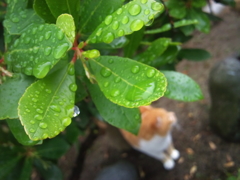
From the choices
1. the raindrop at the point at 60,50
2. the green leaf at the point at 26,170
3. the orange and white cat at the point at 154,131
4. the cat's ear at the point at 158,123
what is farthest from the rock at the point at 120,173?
the raindrop at the point at 60,50

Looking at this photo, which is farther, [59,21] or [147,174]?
[147,174]

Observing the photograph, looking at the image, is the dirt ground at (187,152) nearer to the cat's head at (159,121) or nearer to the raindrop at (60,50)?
the cat's head at (159,121)

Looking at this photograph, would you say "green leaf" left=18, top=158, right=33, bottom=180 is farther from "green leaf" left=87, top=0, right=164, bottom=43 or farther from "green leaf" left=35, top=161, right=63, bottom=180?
"green leaf" left=87, top=0, right=164, bottom=43

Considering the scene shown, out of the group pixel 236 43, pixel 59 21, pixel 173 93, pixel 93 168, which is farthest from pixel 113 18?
pixel 236 43

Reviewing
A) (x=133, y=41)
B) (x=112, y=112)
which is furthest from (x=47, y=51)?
(x=133, y=41)

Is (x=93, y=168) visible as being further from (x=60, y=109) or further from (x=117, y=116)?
(x=60, y=109)

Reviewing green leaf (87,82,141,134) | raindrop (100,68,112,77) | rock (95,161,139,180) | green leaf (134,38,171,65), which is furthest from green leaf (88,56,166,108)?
rock (95,161,139,180)

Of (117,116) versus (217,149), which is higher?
(117,116)
